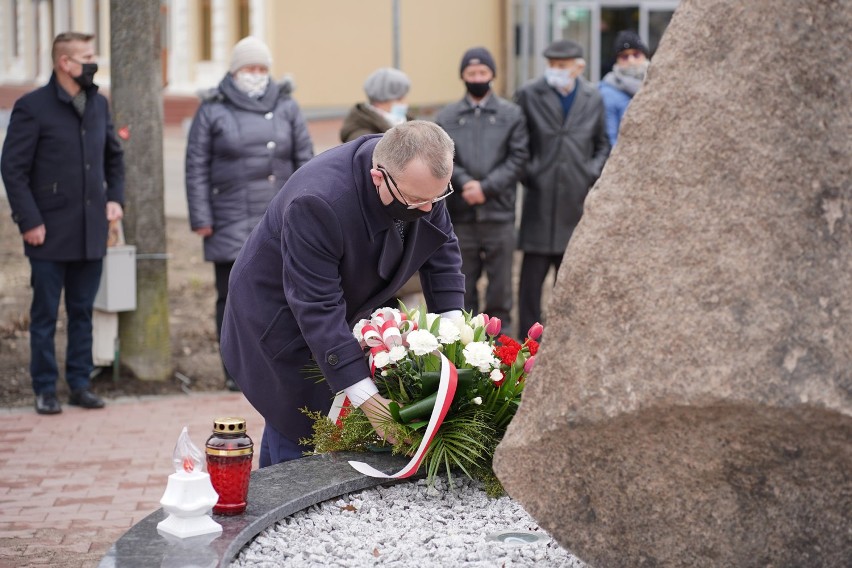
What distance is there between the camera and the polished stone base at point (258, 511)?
325cm

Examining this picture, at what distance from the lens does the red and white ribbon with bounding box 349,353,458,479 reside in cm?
392

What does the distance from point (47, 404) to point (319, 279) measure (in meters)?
3.89

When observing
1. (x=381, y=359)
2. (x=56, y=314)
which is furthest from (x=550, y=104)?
(x=381, y=359)

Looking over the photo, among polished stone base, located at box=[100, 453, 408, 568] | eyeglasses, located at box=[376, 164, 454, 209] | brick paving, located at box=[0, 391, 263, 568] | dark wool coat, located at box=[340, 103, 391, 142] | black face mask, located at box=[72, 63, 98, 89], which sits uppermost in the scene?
black face mask, located at box=[72, 63, 98, 89]

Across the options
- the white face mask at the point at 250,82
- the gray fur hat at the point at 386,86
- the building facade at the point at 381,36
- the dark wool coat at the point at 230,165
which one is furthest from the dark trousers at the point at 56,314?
the building facade at the point at 381,36

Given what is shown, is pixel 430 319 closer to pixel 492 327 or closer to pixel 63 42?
pixel 492 327

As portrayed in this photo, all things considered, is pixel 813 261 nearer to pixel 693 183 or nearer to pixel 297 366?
pixel 693 183

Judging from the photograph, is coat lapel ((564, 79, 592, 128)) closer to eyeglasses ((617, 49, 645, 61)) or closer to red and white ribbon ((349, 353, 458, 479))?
eyeglasses ((617, 49, 645, 61))

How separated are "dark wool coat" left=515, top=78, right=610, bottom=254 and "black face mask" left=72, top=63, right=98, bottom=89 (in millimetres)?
2989

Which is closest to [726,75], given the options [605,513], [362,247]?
[605,513]

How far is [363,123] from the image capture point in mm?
7996

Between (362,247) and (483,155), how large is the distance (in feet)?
14.1

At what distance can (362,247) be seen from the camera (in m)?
4.16

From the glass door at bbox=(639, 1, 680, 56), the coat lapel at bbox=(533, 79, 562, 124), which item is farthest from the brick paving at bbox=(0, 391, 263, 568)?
the glass door at bbox=(639, 1, 680, 56)
